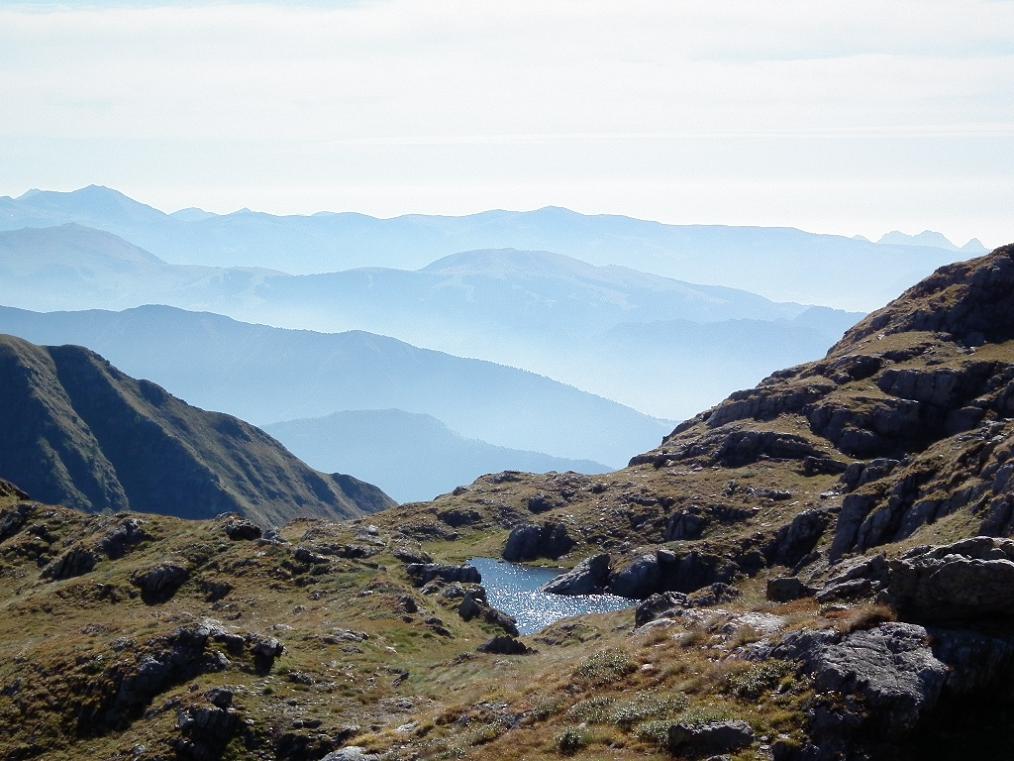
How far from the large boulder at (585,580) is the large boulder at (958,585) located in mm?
87871

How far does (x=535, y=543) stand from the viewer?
457 ft

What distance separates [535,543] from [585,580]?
22088 millimetres

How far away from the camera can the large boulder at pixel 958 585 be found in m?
28.1

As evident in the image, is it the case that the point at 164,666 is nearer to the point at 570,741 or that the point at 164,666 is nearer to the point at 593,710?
the point at 593,710

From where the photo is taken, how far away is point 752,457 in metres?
145

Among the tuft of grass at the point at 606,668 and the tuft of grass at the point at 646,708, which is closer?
the tuft of grass at the point at 646,708

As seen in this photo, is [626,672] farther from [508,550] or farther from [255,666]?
[508,550]

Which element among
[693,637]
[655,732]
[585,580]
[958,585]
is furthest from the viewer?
[585,580]

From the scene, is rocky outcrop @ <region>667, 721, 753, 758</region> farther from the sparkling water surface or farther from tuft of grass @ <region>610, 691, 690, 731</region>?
the sparkling water surface

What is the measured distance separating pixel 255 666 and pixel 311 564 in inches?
1145

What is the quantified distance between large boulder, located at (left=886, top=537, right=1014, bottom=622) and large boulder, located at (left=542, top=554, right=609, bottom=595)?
87.9 metres

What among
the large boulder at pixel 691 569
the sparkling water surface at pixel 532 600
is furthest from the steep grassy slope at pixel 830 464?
the sparkling water surface at pixel 532 600

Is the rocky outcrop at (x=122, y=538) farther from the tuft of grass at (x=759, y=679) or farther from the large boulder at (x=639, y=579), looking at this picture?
the tuft of grass at (x=759, y=679)

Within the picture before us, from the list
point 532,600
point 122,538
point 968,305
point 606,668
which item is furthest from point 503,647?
point 968,305
